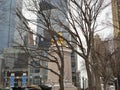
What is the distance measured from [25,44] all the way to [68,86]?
18.2 m

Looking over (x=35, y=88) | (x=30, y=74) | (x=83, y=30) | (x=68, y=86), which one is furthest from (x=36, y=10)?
(x=30, y=74)

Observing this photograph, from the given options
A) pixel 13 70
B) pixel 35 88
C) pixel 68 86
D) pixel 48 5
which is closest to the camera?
pixel 35 88

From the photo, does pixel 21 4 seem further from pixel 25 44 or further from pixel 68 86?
pixel 68 86

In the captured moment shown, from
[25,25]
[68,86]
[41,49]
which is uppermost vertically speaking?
[25,25]

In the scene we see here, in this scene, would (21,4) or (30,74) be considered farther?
(30,74)

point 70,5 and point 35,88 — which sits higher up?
A: point 70,5

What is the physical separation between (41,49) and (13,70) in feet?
161

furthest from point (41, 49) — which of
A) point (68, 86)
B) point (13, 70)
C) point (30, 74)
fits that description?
point (30, 74)

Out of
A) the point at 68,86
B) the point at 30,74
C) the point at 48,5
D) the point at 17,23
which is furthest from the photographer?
the point at 30,74

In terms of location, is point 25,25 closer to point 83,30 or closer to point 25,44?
point 25,44

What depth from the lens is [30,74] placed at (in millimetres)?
73312

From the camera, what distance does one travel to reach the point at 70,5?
718 inches

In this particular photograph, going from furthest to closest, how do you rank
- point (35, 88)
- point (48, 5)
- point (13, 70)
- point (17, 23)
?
point (13, 70) → point (17, 23) → point (48, 5) → point (35, 88)

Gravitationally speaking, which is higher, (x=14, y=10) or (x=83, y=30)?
(x=14, y=10)
